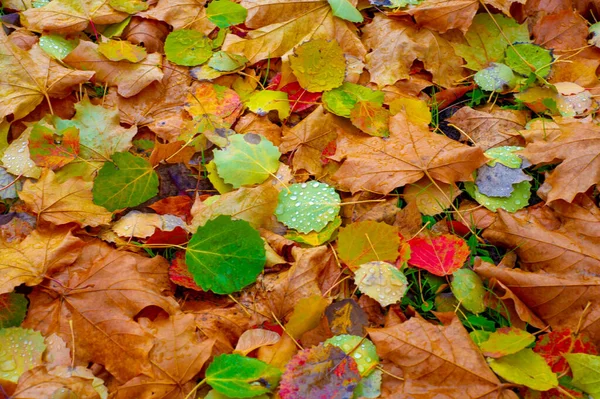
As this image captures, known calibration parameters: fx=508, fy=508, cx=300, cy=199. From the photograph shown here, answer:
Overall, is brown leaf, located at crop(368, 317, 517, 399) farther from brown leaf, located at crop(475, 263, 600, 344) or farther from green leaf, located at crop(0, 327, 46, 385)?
green leaf, located at crop(0, 327, 46, 385)

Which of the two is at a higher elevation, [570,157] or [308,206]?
[570,157]

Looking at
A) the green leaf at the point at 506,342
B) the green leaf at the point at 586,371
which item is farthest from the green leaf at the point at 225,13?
the green leaf at the point at 586,371

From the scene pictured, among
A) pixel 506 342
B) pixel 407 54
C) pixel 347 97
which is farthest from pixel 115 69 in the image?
pixel 506 342

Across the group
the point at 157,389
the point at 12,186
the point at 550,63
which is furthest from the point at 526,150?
the point at 12,186

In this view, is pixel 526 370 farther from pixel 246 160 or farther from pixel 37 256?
pixel 37 256

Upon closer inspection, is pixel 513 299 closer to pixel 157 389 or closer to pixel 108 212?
pixel 157 389

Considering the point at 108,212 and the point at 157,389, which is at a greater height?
the point at 108,212

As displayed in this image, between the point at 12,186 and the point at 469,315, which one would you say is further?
the point at 12,186
